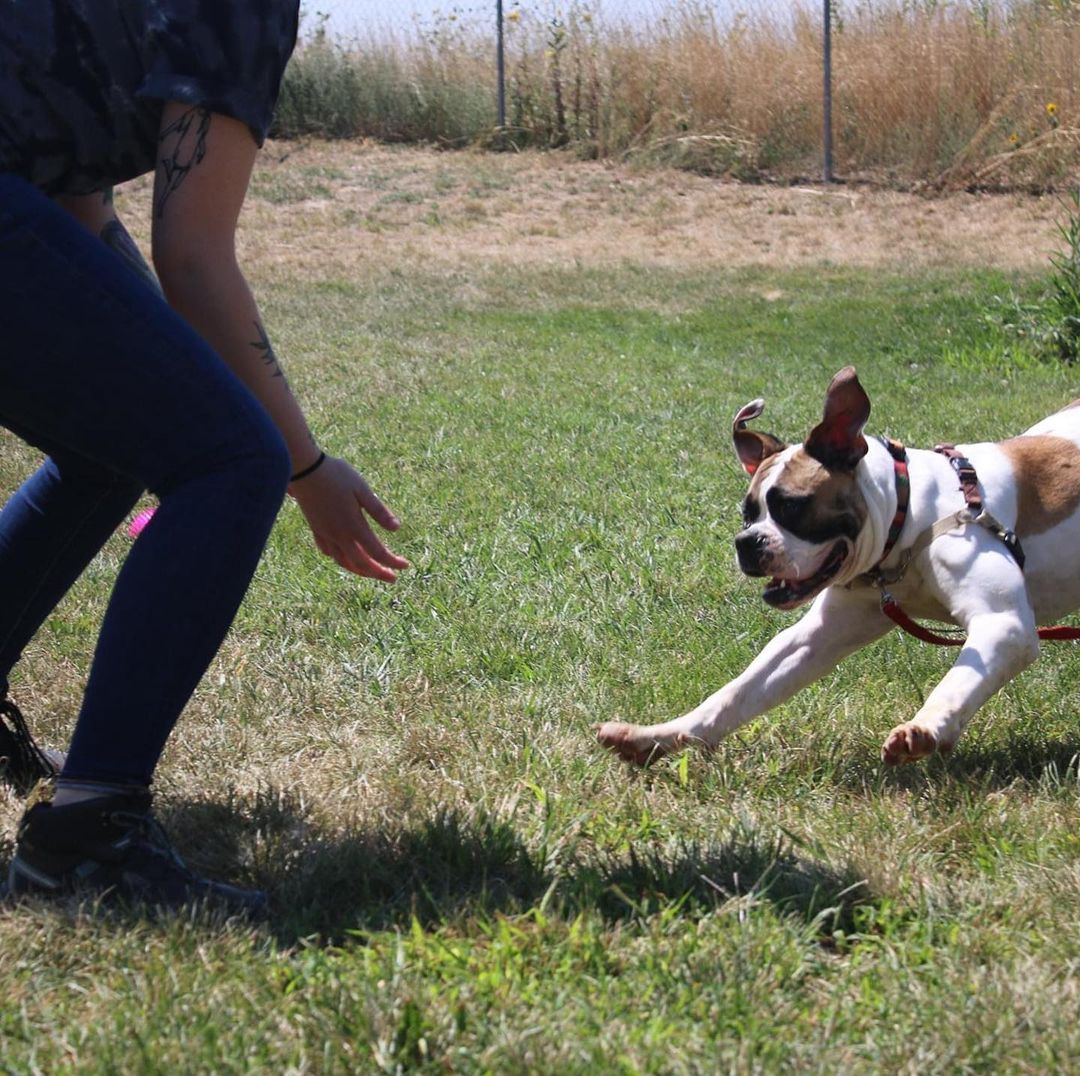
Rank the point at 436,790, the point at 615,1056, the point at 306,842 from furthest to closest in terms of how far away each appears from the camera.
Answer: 1. the point at 436,790
2. the point at 306,842
3. the point at 615,1056

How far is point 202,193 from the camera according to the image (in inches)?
84.9

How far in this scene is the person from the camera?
6.89ft

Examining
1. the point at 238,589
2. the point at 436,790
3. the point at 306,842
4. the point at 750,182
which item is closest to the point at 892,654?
the point at 436,790

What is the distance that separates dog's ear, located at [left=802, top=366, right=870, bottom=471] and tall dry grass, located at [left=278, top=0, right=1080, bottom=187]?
13712 millimetres

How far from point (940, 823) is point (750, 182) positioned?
49.1ft

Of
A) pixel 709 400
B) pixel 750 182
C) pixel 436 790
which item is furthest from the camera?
pixel 750 182

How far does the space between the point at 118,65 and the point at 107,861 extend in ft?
3.88

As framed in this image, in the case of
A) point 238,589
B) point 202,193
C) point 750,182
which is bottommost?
point 750,182

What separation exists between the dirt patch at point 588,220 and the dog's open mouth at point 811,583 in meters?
10.3

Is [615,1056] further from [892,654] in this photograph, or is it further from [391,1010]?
[892,654]

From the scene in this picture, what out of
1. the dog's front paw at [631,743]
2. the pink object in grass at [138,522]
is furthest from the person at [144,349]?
the pink object in grass at [138,522]

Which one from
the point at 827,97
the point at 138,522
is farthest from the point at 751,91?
the point at 138,522

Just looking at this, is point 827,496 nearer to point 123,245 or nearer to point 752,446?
point 752,446

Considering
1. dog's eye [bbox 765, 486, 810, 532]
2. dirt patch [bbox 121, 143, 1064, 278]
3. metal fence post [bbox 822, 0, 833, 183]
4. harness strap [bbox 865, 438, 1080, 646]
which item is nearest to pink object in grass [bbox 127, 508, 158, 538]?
dog's eye [bbox 765, 486, 810, 532]
